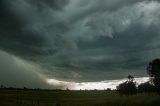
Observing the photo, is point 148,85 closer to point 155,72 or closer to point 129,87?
point 129,87

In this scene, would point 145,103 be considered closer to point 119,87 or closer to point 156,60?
point 156,60

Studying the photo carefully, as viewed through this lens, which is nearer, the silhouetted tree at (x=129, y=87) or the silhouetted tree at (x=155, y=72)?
the silhouetted tree at (x=155, y=72)

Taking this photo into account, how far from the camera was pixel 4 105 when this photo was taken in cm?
4378

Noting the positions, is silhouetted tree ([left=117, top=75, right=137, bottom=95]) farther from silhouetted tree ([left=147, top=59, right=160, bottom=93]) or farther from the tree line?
silhouetted tree ([left=147, top=59, right=160, bottom=93])

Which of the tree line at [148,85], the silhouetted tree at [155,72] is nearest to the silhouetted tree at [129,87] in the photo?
the tree line at [148,85]

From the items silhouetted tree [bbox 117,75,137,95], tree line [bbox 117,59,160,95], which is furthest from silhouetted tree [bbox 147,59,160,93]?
silhouetted tree [bbox 117,75,137,95]

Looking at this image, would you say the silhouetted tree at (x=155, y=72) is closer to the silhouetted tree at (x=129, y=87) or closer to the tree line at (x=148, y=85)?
the tree line at (x=148, y=85)

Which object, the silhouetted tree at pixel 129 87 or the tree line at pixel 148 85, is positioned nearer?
the tree line at pixel 148 85

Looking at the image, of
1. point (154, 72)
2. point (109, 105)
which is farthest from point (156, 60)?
point (109, 105)

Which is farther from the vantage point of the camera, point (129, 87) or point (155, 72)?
point (129, 87)

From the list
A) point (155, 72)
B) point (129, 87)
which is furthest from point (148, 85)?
point (155, 72)

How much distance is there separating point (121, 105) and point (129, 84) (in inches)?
1770

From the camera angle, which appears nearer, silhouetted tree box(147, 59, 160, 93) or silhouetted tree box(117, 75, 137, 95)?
silhouetted tree box(147, 59, 160, 93)

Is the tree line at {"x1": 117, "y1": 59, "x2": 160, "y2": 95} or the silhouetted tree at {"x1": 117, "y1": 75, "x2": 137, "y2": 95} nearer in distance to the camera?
the tree line at {"x1": 117, "y1": 59, "x2": 160, "y2": 95}
